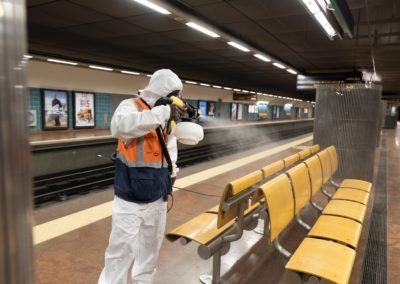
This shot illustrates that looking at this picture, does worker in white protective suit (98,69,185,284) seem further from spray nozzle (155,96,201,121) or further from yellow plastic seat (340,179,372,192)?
yellow plastic seat (340,179,372,192)

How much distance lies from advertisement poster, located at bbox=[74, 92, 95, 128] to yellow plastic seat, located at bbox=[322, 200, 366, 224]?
33.5 feet

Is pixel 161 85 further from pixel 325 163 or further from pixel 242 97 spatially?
pixel 242 97

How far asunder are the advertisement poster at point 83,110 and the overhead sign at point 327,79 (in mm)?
8273

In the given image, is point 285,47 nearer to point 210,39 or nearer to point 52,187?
point 210,39

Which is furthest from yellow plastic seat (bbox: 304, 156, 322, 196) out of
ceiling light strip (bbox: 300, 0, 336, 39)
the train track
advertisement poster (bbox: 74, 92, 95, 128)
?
advertisement poster (bbox: 74, 92, 95, 128)

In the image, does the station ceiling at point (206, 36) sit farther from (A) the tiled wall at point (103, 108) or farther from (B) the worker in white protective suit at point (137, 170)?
(B) the worker in white protective suit at point (137, 170)

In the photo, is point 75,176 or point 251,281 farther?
point 75,176

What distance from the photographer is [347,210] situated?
295 cm

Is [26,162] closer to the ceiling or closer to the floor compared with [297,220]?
closer to the ceiling

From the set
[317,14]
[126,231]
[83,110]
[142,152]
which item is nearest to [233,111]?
[83,110]

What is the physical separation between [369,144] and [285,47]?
340cm

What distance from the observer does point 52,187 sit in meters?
6.11

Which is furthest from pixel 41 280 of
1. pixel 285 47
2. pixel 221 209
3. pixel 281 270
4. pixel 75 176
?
pixel 285 47

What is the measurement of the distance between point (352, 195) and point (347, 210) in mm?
665
